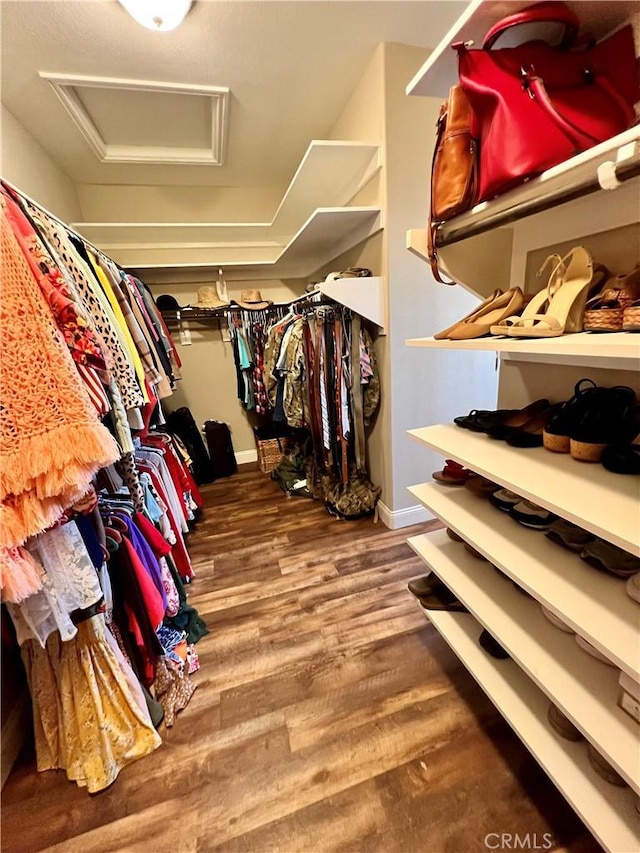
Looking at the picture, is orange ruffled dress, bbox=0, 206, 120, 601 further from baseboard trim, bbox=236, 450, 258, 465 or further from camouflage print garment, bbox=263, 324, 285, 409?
baseboard trim, bbox=236, 450, 258, 465

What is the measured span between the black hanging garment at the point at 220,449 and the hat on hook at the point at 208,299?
42.1 inches

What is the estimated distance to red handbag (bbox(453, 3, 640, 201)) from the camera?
2.19 ft

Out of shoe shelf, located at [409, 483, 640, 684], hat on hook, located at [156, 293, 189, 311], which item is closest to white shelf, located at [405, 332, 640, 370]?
shoe shelf, located at [409, 483, 640, 684]

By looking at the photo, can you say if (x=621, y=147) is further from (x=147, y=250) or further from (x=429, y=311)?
(x=147, y=250)

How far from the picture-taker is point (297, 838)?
3.02 ft

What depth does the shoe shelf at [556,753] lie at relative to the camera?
679 millimetres

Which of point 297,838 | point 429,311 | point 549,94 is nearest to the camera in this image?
point 549,94

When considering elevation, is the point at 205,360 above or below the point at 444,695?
above

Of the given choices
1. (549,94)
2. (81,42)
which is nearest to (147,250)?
(81,42)

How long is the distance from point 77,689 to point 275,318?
2828 millimetres

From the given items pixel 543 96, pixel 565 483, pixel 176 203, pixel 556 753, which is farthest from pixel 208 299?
pixel 556 753

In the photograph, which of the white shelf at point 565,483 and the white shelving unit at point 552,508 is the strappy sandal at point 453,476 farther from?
the white shelf at point 565,483

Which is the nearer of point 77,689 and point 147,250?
point 77,689

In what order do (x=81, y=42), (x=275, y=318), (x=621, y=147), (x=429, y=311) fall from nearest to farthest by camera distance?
(x=621, y=147) → (x=81, y=42) → (x=429, y=311) → (x=275, y=318)
